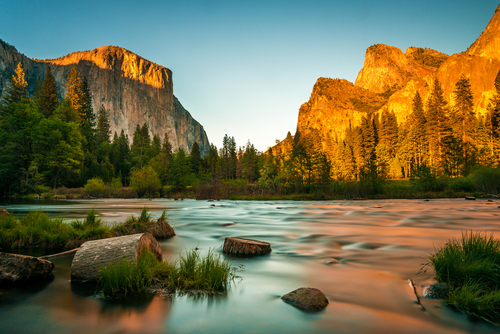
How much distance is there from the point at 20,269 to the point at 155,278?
8.82 ft

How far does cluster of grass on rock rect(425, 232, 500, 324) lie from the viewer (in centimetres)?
336

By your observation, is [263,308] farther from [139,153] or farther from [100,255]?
[139,153]

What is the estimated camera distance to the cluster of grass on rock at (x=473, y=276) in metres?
3.36

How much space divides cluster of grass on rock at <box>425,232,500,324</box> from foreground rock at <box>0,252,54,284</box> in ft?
23.7

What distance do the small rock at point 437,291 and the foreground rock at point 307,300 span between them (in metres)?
1.62

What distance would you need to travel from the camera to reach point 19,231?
810 centimetres

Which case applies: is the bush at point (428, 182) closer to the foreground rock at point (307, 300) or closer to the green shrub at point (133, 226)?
the green shrub at point (133, 226)

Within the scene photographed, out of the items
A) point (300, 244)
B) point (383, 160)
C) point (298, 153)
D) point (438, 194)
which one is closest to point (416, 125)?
point (383, 160)

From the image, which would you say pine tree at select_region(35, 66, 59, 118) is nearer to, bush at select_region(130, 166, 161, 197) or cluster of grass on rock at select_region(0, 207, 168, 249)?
bush at select_region(130, 166, 161, 197)

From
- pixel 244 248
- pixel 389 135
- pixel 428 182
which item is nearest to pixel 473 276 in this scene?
pixel 244 248

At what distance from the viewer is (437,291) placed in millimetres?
4008

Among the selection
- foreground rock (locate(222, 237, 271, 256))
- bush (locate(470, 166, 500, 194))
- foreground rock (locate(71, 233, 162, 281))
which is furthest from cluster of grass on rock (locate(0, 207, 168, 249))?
bush (locate(470, 166, 500, 194))

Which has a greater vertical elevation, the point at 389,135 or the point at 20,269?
the point at 389,135

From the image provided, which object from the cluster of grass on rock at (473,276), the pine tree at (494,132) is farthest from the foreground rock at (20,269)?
the pine tree at (494,132)
